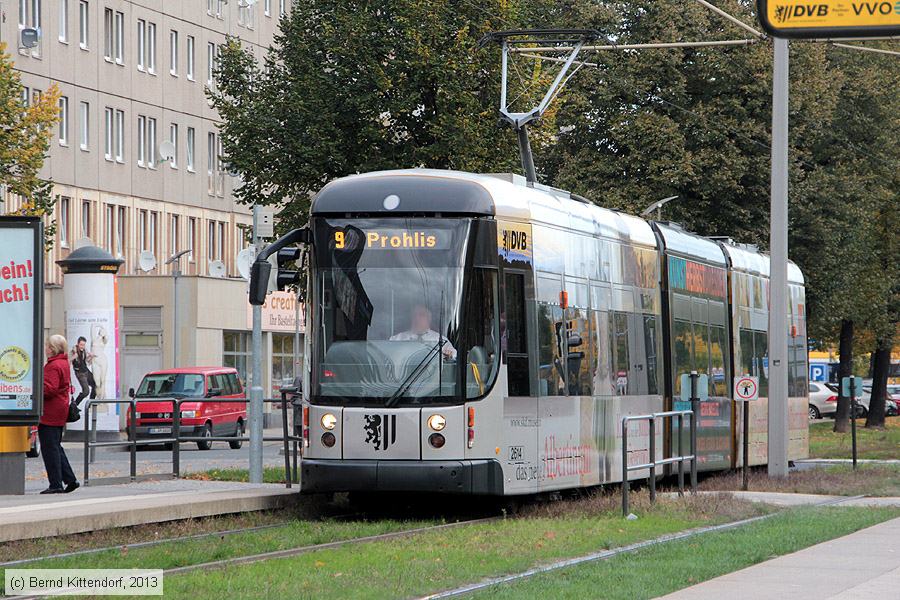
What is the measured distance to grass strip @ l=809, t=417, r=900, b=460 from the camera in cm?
3940

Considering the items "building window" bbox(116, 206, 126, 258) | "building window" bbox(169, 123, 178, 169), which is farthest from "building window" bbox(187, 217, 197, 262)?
"building window" bbox(116, 206, 126, 258)

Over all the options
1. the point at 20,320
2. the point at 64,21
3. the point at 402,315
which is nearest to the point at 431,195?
the point at 402,315

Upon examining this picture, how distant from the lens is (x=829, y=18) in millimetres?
7691

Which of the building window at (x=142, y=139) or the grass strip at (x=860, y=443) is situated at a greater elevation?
the building window at (x=142, y=139)

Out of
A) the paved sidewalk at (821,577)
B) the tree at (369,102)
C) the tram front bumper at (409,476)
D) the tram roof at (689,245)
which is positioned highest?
the tree at (369,102)

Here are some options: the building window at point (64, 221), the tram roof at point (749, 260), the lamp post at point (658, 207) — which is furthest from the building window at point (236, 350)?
the tram roof at point (749, 260)

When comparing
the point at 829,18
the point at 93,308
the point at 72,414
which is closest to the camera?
the point at 829,18

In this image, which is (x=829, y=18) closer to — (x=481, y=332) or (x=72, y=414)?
(x=481, y=332)

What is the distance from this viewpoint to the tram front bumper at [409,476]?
17.3 m

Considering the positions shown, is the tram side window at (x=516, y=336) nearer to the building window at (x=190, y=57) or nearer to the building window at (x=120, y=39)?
the building window at (x=120, y=39)

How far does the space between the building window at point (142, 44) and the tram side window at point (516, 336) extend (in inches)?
1848

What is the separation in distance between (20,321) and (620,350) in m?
6.90

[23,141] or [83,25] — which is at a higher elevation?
[83,25]

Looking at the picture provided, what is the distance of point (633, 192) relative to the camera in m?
43.5
